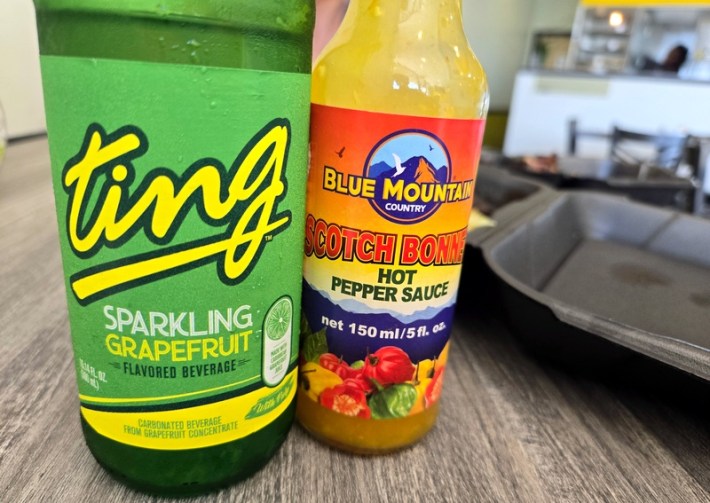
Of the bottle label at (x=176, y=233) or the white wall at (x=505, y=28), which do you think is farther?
the white wall at (x=505, y=28)

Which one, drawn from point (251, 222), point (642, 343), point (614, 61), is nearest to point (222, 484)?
point (251, 222)

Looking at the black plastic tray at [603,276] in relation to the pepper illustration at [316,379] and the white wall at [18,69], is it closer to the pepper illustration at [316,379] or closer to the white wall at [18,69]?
the pepper illustration at [316,379]

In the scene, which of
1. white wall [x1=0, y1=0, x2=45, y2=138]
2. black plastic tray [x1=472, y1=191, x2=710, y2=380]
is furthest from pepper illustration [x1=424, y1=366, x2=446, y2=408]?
white wall [x1=0, y1=0, x2=45, y2=138]

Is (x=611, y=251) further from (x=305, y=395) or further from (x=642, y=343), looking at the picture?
(x=305, y=395)

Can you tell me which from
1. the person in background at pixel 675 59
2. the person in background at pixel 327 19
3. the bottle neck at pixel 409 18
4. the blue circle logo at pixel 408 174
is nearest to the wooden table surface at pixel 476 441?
the blue circle logo at pixel 408 174

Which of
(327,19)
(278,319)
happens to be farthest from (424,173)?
(327,19)

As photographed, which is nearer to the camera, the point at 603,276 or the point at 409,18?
the point at 409,18

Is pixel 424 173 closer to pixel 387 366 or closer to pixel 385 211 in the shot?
pixel 385 211
